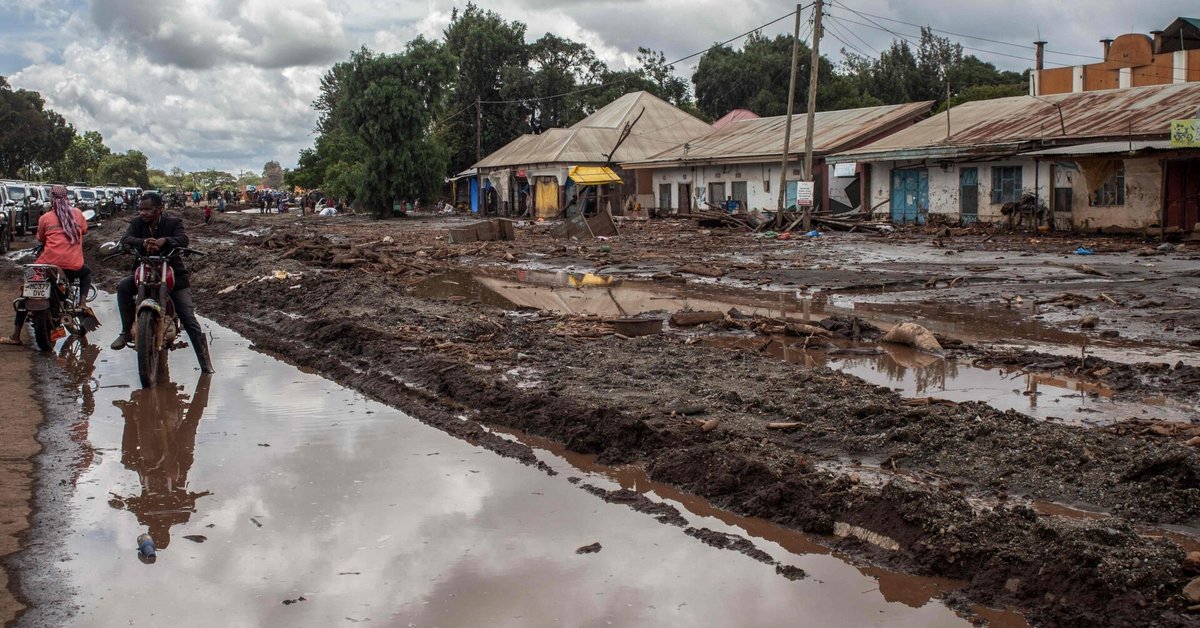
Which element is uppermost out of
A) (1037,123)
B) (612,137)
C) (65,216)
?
(612,137)

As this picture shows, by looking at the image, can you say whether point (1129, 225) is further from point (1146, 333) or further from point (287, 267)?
point (287, 267)

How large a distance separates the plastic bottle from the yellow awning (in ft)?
146

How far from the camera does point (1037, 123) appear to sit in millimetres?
32906

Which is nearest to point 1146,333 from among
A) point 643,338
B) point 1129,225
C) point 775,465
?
point 643,338

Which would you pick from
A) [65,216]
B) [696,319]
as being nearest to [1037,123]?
[696,319]

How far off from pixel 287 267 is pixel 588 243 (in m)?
11.0

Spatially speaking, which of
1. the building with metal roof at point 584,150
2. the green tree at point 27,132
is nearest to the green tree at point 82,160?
the green tree at point 27,132

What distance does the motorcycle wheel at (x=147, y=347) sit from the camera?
914 cm

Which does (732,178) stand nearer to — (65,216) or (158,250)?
(65,216)

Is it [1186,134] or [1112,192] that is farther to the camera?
[1112,192]

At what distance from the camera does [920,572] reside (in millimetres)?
4816

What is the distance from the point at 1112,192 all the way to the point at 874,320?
1925cm

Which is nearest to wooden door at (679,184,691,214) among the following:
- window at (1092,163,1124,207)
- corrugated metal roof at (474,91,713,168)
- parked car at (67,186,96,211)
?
corrugated metal roof at (474,91,713,168)

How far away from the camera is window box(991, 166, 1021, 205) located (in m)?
31.9
